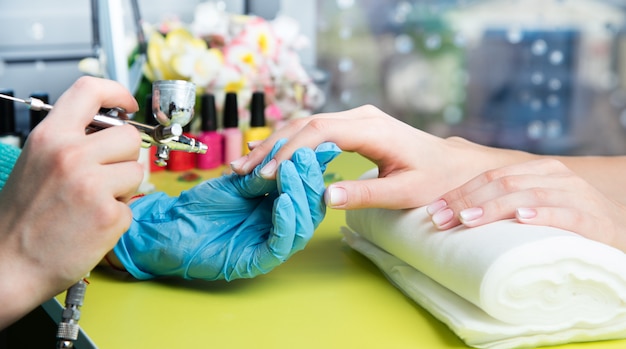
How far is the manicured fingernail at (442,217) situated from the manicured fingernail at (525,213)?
0.22 feet

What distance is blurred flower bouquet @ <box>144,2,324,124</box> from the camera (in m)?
1.52

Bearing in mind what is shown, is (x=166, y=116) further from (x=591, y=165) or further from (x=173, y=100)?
(x=591, y=165)

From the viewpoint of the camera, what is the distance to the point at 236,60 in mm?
1568

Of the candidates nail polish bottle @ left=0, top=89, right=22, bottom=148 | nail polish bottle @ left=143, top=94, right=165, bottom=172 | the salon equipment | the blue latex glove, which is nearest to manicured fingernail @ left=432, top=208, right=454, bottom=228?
the blue latex glove

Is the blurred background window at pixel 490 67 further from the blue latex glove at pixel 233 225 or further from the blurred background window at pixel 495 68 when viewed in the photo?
the blue latex glove at pixel 233 225

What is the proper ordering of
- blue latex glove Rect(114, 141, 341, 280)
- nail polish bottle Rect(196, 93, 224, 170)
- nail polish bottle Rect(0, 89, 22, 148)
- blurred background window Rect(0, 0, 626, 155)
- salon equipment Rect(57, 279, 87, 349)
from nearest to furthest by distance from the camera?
salon equipment Rect(57, 279, 87, 349) < blue latex glove Rect(114, 141, 341, 280) < nail polish bottle Rect(0, 89, 22, 148) < nail polish bottle Rect(196, 93, 224, 170) < blurred background window Rect(0, 0, 626, 155)

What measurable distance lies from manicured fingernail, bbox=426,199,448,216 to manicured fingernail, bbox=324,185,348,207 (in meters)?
0.09

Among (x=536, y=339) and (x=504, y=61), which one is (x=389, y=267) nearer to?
(x=536, y=339)

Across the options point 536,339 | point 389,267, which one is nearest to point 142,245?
point 389,267

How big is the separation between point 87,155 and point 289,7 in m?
1.80

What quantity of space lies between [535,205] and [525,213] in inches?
1.2

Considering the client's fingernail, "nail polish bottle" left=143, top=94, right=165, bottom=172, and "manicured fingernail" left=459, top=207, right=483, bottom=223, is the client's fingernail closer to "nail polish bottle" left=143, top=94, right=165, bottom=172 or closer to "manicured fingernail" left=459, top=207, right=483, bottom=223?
"manicured fingernail" left=459, top=207, right=483, bottom=223

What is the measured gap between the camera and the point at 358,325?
760 millimetres

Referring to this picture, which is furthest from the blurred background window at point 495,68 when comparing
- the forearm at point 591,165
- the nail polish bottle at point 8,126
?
the forearm at point 591,165
